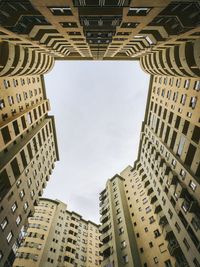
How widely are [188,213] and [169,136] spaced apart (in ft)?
41.9

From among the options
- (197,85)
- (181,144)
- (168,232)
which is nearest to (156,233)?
(168,232)

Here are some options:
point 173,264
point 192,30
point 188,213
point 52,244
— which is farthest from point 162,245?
point 192,30

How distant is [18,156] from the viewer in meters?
30.9

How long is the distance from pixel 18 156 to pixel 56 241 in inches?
1266

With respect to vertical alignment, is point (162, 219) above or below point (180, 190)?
below

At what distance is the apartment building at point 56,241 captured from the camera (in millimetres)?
44312

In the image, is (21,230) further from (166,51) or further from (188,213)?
(166,51)

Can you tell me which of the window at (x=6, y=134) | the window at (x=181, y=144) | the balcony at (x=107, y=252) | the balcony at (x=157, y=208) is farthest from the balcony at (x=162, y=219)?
the window at (x=6, y=134)

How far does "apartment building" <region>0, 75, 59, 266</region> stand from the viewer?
2705cm

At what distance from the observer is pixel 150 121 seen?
44.7 metres

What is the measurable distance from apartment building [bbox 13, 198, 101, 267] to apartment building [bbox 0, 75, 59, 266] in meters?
12.9

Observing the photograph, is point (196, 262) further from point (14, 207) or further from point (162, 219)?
point (14, 207)

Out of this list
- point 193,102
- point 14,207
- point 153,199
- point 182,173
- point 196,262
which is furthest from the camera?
point 153,199

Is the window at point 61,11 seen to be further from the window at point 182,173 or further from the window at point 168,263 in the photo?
the window at point 168,263
